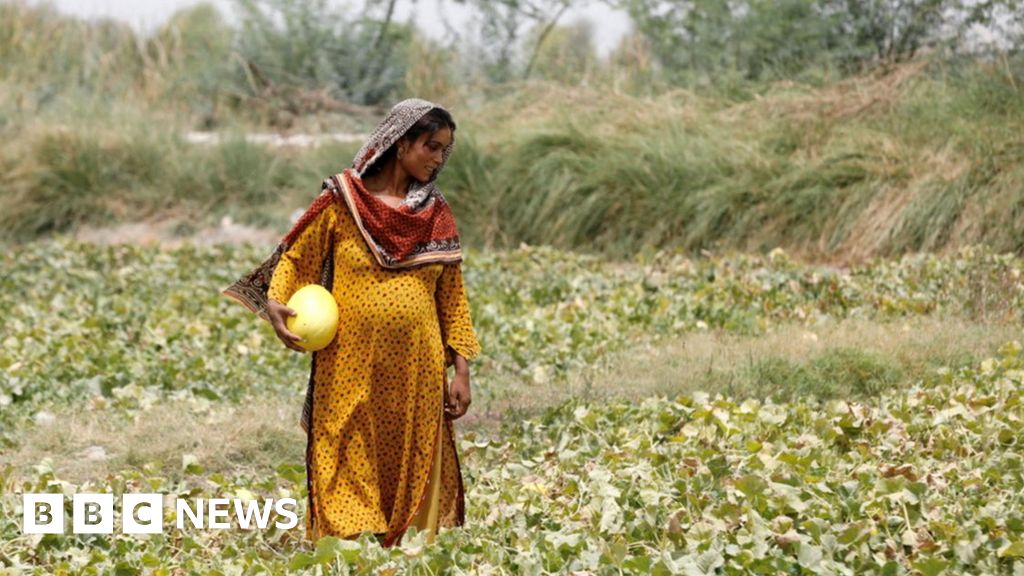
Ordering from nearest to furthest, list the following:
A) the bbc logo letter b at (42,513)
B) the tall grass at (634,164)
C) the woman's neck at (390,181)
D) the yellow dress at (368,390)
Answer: the yellow dress at (368,390) → the woman's neck at (390,181) → the bbc logo letter b at (42,513) → the tall grass at (634,164)

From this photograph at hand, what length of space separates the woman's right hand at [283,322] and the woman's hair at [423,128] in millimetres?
514

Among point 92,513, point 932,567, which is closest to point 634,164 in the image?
point 92,513

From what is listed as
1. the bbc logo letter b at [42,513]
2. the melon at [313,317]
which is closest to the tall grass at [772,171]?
the melon at [313,317]

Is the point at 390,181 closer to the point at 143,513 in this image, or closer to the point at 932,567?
the point at 143,513

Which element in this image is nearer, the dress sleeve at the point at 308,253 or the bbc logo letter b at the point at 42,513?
the dress sleeve at the point at 308,253

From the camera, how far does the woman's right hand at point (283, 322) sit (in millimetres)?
A: 4660

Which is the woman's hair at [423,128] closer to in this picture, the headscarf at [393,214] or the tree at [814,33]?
the headscarf at [393,214]

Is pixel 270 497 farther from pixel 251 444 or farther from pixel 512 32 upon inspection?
pixel 512 32

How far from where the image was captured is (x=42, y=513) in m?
5.23

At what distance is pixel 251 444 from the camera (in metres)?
6.50

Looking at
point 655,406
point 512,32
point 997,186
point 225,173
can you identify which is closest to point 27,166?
point 225,173

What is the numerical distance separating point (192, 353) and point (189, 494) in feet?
9.73

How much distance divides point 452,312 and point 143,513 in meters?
1.28

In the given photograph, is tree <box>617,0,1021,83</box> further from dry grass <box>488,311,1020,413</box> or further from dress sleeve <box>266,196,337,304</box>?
dress sleeve <box>266,196,337,304</box>
